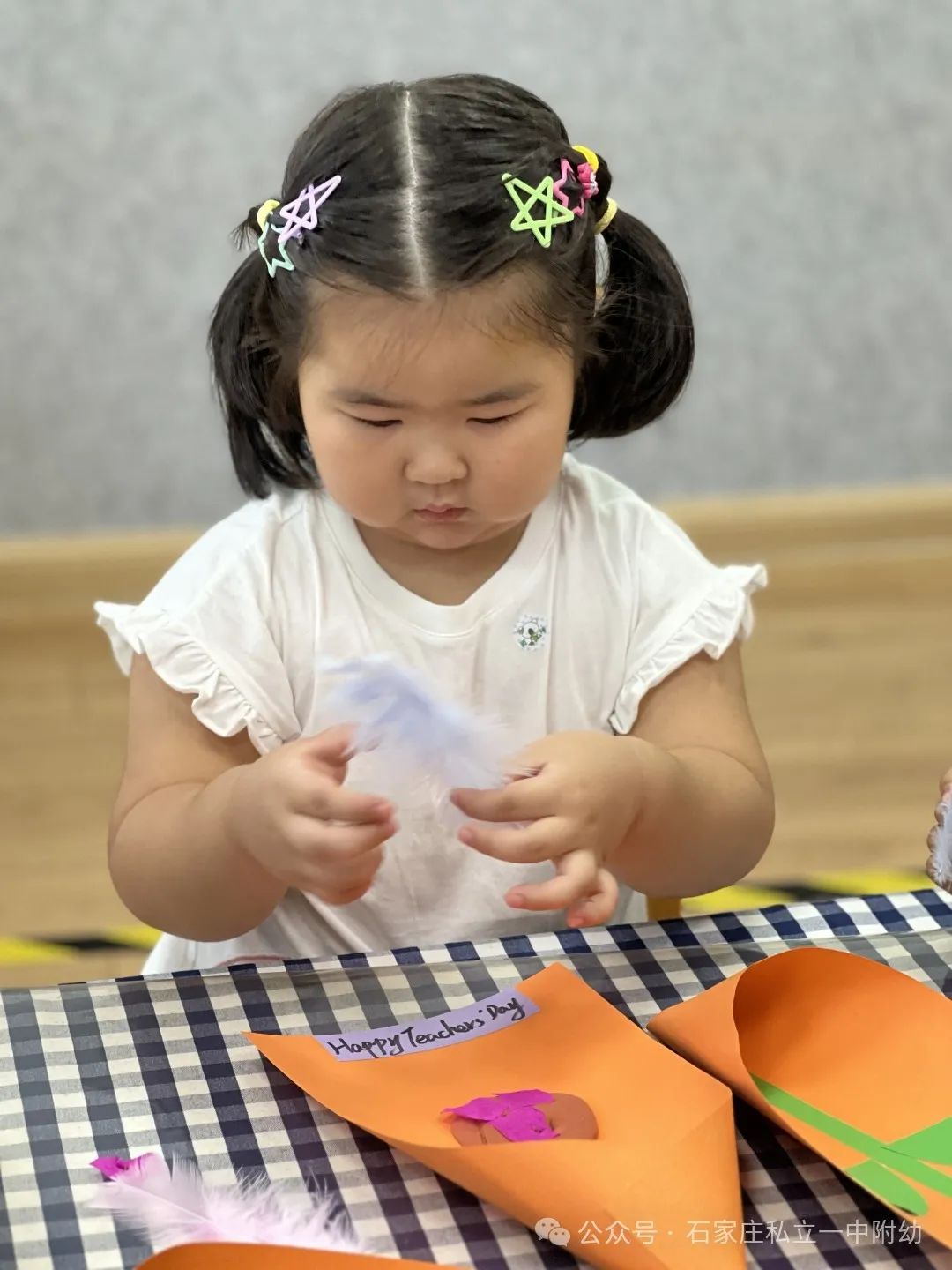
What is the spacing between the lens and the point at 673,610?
4.04ft

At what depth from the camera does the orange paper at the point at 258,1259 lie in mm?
699

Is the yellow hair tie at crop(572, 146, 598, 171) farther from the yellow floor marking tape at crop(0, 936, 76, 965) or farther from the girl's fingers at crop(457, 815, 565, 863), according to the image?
the yellow floor marking tape at crop(0, 936, 76, 965)

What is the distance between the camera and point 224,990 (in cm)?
93

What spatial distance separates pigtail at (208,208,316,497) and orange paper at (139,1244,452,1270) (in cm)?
61

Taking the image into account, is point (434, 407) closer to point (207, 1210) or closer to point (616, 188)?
point (207, 1210)

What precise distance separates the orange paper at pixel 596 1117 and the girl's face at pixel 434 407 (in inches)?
11.9

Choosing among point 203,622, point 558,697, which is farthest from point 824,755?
point 203,622

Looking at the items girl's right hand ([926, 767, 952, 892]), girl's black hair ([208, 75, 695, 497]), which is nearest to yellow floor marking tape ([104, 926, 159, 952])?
girl's black hair ([208, 75, 695, 497])

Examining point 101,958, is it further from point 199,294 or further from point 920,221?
point 920,221

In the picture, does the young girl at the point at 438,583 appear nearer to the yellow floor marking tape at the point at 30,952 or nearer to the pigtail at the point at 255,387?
the pigtail at the point at 255,387

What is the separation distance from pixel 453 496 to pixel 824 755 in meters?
1.67

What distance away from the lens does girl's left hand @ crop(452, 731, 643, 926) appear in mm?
893

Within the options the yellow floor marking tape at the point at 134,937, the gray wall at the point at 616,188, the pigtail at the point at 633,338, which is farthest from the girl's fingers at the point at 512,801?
the gray wall at the point at 616,188

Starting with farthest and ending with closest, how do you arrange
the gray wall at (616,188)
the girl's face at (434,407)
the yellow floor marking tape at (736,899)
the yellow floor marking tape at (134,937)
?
the gray wall at (616,188)
the yellow floor marking tape at (134,937)
the yellow floor marking tape at (736,899)
the girl's face at (434,407)
